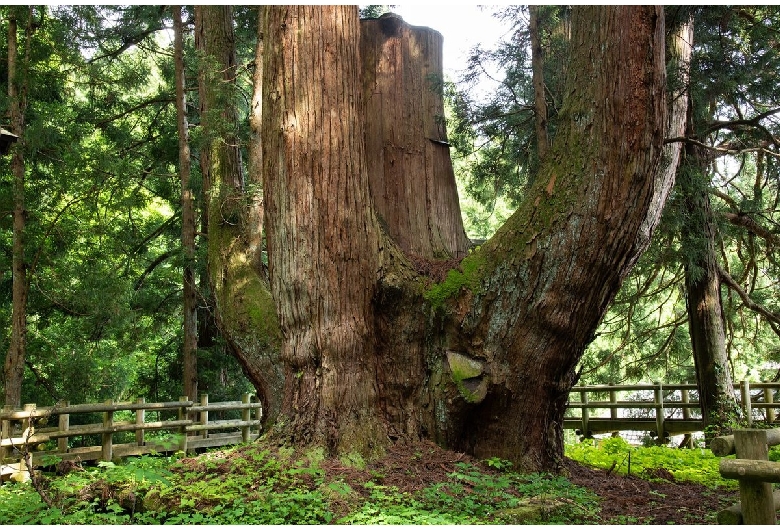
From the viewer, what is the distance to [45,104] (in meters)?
Answer: 12.4

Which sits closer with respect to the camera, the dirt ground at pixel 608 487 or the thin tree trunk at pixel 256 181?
the dirt ground at pixel 608 487

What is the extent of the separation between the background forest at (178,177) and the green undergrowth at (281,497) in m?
3.65

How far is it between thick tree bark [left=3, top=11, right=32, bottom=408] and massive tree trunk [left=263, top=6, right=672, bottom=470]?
7208 mm

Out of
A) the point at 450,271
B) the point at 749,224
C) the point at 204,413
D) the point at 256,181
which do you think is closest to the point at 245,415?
the point at 204,413

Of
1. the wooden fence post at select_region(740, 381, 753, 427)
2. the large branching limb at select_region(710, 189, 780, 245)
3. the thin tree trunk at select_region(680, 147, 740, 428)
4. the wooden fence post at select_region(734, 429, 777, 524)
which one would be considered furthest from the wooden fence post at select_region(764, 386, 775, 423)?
the wooden fence post at select_region(734, 429, 777, 524)

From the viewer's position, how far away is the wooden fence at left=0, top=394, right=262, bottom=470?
28.4 feet

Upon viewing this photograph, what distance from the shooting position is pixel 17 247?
10.9m

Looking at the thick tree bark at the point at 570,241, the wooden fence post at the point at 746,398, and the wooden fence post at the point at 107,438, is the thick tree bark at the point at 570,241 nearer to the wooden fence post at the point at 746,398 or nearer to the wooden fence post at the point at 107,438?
the wooden fence post at the point at 107,438

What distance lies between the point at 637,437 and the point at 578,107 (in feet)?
33.6

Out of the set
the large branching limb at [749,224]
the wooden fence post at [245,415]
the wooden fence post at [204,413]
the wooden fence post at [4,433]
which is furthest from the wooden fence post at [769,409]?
the wooden fence post at [4,433]

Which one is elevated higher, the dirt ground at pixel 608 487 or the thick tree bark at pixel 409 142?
the thick tree bark at pixel 409 142

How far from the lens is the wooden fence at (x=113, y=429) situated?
28.4ft

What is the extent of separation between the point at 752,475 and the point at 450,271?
2830 millimetres

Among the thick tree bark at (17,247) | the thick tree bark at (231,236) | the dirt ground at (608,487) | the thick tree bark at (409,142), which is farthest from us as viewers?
the thick tree bark at (17,247)
